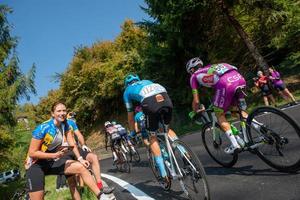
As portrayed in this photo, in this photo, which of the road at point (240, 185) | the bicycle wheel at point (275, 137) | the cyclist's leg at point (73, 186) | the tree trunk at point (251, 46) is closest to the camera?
the road at point (240, 185)

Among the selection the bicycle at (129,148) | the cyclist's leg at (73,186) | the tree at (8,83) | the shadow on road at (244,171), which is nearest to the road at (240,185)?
the shadow on road at (244,171)

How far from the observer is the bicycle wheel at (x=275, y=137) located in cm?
510

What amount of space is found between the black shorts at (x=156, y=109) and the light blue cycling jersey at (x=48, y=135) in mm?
1409

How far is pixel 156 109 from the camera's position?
5469 millimetres

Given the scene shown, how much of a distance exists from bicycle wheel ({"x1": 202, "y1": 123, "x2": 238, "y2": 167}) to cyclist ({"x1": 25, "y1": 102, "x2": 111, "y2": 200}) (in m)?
2.59

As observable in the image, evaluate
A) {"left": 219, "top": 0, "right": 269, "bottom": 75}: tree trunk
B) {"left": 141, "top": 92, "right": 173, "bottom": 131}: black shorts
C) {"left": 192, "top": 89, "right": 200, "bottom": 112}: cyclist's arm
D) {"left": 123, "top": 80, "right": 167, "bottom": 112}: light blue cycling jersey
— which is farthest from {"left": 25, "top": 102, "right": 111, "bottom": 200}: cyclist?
{"left": 219, "top": 0, "right": 269, "bottom": 75}: tree trunk

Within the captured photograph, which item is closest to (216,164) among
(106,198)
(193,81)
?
(193,81)

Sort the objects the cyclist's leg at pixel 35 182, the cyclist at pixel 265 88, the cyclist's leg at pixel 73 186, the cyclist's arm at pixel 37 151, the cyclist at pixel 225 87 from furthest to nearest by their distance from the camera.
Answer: the cyclist at pixel 265 88 → the cyclist's leg at pixel 73 186 → the cyclist at pixel 225 87 → the cyclist's leg at pixel 35 182 → the cyclist's arm at pixel 37 151

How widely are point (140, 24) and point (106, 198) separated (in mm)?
17775

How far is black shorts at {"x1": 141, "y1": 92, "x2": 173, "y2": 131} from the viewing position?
549 cm

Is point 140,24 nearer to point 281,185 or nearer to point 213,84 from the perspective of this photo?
point 213,84

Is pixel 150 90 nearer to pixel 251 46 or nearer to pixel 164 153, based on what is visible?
pixel 164 153

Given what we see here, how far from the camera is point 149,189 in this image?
23.1 ft

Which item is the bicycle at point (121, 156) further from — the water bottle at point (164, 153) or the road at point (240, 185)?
the water bottle at point (164, 153)
